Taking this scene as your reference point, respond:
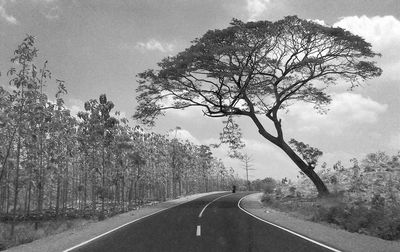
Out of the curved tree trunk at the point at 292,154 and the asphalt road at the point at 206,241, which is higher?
the curved tree trunk at the point at 292,154

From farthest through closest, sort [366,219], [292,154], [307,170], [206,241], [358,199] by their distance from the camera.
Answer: [292,154], [307,170], [358,199], [366,219], [206,241]

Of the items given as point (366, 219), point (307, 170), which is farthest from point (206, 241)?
point (307, 170)

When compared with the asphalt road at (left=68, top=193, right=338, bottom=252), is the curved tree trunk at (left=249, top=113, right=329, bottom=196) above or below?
above

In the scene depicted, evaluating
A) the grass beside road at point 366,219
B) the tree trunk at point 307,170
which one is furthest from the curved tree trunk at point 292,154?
the grass beside road at point 366,219

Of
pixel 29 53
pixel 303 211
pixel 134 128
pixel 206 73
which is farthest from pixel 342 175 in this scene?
pixel 29 53

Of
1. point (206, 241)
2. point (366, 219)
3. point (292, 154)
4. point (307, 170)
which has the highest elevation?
point (292, 154)

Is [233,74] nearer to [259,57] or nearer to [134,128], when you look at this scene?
[259,57]

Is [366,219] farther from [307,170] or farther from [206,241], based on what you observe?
[307,170]

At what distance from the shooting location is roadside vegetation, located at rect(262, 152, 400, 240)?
552 inches

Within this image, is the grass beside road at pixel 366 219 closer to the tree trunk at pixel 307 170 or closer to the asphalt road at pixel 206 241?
the asphalt road at pixel 206 241

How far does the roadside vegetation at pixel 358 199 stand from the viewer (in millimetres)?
14017

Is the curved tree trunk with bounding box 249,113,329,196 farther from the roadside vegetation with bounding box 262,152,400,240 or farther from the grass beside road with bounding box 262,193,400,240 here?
the grass beside road with bounding box 262,193,400,240

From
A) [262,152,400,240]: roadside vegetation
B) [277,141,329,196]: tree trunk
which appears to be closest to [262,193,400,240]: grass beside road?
[262,152,400,240]: roadside vegetation

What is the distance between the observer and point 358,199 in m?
24.3
